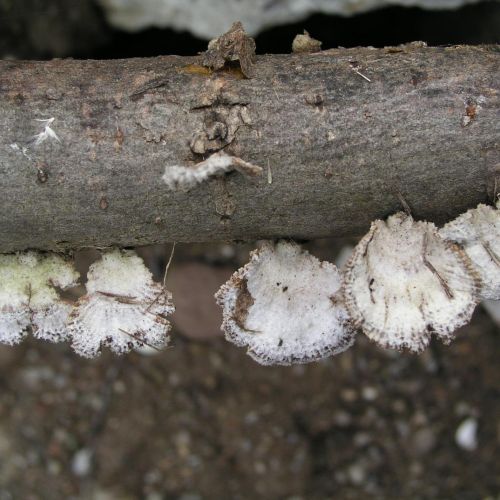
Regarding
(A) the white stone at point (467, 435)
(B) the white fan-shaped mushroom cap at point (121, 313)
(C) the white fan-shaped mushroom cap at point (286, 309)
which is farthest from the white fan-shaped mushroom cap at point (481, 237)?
(A) the white stone at point (467, 435)

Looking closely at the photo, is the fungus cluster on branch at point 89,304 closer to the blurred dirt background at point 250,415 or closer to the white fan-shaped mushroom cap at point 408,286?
the white fan-shaped mushroom cap at point 408,286

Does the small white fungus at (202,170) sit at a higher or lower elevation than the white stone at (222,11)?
lower

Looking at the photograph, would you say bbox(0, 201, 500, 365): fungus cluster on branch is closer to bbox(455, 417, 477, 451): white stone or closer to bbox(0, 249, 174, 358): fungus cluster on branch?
bbox(0, 249, 174, 358): fungus cluster on branch

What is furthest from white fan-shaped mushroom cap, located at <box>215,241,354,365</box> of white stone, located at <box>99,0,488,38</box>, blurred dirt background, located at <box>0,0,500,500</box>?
blurred dirt background, located at <box>0,0,500,500</box>

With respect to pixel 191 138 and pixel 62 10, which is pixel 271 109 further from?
pixel 62 10

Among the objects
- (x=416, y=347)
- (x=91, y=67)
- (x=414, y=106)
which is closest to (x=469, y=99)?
(x=414, y=106)

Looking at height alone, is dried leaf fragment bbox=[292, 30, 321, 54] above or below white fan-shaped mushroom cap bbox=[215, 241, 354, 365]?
above

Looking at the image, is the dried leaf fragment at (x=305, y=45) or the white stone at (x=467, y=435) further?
the white stone at (x=467, y=435)
